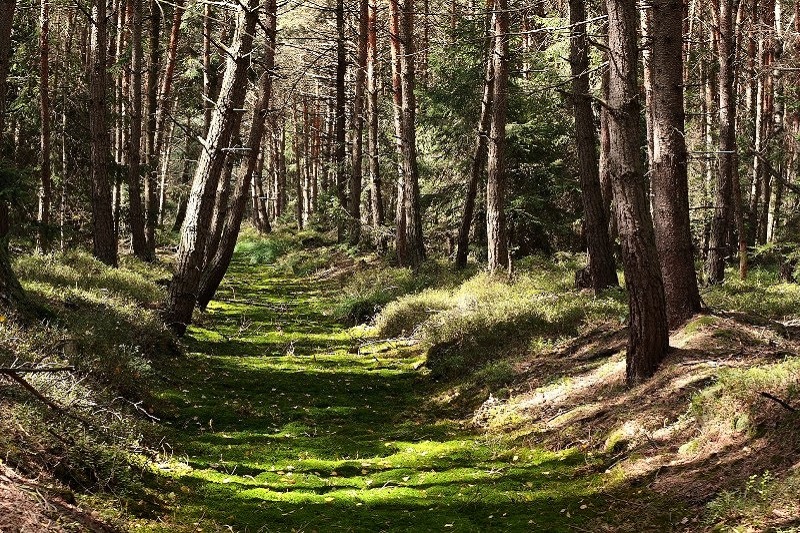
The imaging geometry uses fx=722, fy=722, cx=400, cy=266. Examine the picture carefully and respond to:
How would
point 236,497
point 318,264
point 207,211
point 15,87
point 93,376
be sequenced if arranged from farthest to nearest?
point 318,264, point 15,87, point 207,211, point 93,376, point 236,497

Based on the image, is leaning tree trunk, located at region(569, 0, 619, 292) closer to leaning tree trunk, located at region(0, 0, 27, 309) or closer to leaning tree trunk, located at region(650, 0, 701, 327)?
leaning tree trunk, located at region(650, 0, 701, 327)

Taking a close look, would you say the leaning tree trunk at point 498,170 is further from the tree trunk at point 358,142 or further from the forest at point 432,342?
the tree trunk at point 358,142

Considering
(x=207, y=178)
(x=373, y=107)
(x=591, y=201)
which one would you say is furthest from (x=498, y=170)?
(x=373, y=107)

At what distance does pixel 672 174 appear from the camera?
8.72 metres

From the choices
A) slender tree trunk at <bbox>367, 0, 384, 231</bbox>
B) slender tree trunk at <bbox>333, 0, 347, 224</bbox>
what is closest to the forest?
slender tree trunk at <bbox>367, 0, 384, 231</bbox>

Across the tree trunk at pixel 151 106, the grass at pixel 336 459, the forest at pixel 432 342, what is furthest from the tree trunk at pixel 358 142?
the grass at pixel 336 459

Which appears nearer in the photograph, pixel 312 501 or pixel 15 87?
pixel 312 501

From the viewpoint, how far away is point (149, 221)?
21062mm

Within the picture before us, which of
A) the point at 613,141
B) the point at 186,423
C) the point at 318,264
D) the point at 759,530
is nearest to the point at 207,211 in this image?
the point at 186,423

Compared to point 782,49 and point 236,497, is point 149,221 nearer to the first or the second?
point 236,497

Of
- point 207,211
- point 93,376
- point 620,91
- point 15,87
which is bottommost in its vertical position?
point 93,376

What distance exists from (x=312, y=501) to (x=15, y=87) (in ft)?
64.7

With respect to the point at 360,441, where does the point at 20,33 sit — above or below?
above

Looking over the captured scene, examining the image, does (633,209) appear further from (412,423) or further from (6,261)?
(6,261)
